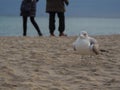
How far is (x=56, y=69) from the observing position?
8.67 m

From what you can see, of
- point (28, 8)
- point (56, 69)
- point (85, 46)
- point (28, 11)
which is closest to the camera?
point (56, 69)

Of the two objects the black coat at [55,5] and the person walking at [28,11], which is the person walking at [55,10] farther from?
the person walking at [28,11]

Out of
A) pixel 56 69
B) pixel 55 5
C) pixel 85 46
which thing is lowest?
pixel 56 69

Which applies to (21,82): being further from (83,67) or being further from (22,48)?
(22,48)

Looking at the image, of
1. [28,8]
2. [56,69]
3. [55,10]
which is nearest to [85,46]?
[56,69]

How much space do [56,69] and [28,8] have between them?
324 inches

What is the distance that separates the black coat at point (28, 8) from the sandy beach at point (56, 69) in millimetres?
4229

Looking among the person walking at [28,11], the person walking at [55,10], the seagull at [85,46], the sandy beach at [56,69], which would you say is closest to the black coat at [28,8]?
the person walking at [28,11]

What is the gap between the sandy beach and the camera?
7242mm

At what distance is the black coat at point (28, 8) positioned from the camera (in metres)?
16.5

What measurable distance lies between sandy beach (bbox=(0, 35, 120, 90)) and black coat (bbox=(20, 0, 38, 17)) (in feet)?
13.9

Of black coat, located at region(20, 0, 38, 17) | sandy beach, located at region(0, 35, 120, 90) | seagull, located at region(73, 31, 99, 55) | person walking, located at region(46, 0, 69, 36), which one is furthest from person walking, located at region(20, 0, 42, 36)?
seagull, located at region(73, 31, 99, 55)

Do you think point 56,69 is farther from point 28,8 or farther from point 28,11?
point 28,8

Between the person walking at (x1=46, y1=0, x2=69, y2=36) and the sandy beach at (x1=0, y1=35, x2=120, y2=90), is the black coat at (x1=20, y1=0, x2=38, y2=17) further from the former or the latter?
the sandy beach at (x1=0, y1=35, x2=120, y2=90)
